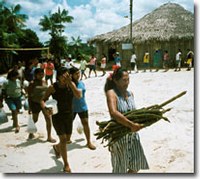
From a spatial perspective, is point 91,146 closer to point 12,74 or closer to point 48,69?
point 12,74

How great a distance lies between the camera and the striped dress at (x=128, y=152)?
7.50ft

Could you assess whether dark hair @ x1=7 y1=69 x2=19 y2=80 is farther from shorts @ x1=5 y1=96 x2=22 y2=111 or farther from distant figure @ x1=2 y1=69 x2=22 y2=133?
shorts @ x1=5 y1=96 x2=22 y2=111

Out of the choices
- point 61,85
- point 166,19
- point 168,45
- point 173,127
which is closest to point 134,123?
point 61,85

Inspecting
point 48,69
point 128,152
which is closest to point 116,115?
point 128,152

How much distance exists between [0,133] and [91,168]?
1154 mm

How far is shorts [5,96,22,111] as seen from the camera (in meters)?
3.91

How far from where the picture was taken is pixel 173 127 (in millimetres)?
3160

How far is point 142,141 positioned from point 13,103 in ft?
6.21

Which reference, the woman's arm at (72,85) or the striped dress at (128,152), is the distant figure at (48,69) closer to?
the woman's arm at (72,85)

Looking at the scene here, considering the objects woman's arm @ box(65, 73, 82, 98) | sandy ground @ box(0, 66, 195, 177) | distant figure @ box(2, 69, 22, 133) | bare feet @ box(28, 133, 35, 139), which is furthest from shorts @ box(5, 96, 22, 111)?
woman's arm @ box(65, 73, 82, 98)

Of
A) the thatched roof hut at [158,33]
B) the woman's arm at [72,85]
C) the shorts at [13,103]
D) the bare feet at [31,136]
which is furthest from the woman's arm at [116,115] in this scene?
the shorts at [13,103]

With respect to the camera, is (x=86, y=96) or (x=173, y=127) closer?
(x=173, y=127)

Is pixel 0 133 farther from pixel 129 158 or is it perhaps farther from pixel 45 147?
pixel 129 158

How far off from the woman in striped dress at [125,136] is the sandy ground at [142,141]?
0.50 meters
